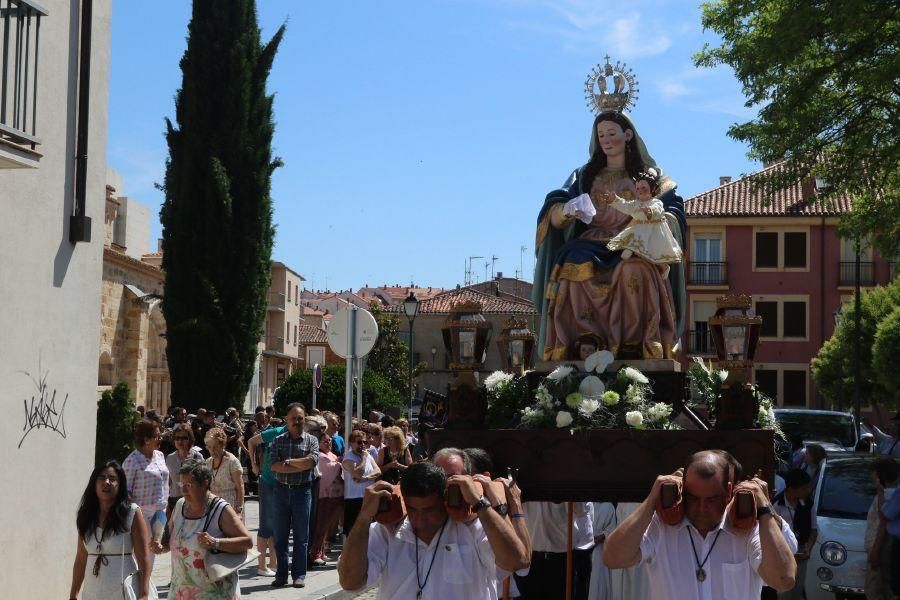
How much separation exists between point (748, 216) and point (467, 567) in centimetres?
5291

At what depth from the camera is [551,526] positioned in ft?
32.3

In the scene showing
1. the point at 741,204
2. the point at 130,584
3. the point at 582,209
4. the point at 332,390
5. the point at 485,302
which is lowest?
the point at 130,584

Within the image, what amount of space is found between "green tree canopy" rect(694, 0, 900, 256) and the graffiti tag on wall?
10.1 meters

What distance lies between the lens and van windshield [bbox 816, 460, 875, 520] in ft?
41.0

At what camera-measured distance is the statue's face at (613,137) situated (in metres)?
11.1

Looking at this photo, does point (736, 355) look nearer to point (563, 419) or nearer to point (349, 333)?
point (563, 419)

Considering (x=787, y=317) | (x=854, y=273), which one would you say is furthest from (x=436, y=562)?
(x=787, y=317)

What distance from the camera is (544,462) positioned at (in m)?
8.27

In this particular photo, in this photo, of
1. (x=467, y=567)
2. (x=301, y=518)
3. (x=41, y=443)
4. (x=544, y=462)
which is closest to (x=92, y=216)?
(x=41, y=443)

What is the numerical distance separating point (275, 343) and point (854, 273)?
36.5m

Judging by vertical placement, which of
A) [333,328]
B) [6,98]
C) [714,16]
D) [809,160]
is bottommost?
[333,328]

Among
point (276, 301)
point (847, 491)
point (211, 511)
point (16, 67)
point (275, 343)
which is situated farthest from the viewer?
point (275, 343)

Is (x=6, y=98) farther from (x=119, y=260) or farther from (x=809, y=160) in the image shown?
(x=119, y=260)

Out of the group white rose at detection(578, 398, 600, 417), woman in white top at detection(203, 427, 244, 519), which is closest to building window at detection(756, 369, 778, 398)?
woman in white top at detection(203, 427, 244, 519)
